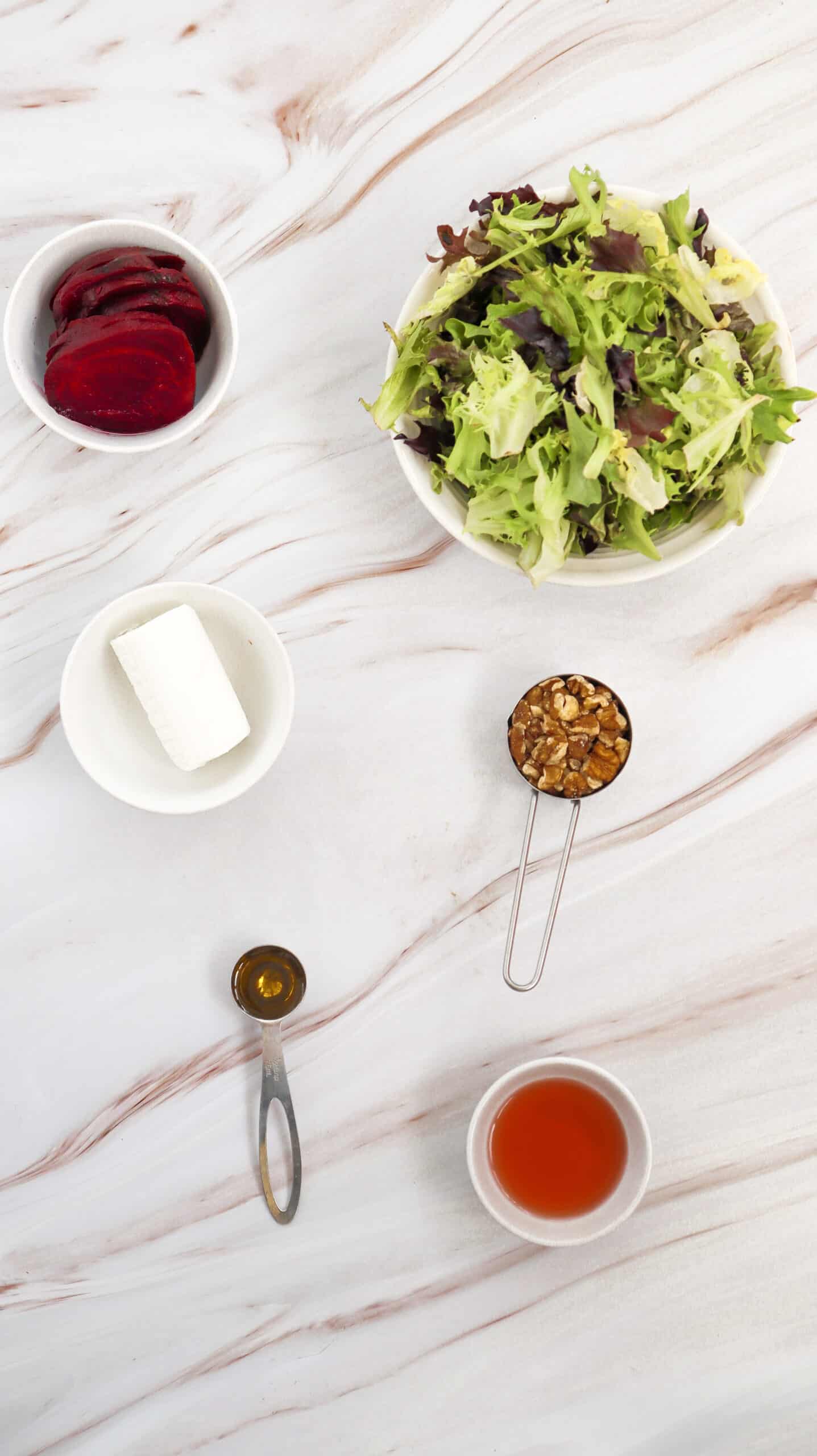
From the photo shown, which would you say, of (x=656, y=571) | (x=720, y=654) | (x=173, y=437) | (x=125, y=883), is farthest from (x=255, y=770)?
(x=720, y=654)

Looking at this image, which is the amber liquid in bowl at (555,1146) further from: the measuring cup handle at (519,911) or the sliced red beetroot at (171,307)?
the sliced red beetroot at (171,307)

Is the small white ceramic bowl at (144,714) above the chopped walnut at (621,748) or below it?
above

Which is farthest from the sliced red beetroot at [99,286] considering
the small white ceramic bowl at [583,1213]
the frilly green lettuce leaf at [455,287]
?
the small white ceramic bowl at [583,1213]

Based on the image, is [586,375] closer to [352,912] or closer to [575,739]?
[575,739]

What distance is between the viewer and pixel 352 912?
1351 millimetres

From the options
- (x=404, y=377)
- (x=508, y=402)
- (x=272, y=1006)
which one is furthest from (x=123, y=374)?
(x=272, y=1006)

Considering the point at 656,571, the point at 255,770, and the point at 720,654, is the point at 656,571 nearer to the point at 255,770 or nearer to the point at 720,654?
the point at 720,654

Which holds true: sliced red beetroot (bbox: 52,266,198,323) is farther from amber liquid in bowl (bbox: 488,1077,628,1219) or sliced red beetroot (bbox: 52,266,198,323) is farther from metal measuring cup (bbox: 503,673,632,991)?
amber liquid in bowl (bbox: 488,1077,628,1219)

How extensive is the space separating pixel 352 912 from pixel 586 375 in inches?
28.2

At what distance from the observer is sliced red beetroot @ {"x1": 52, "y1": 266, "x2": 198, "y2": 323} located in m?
1.13

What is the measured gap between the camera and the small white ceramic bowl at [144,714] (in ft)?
3.94

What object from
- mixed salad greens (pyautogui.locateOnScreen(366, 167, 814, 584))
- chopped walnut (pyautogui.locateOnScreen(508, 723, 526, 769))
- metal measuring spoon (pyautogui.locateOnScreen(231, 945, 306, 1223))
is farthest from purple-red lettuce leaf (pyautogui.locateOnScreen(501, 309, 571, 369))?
metal measuring spoon (pyautogui.locateOnScreen(231, 945, 306, 1223))

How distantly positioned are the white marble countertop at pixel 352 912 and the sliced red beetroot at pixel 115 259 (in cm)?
15

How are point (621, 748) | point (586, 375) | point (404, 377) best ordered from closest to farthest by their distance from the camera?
point (586, 375) → point (404, 377) → point (621, 748)
